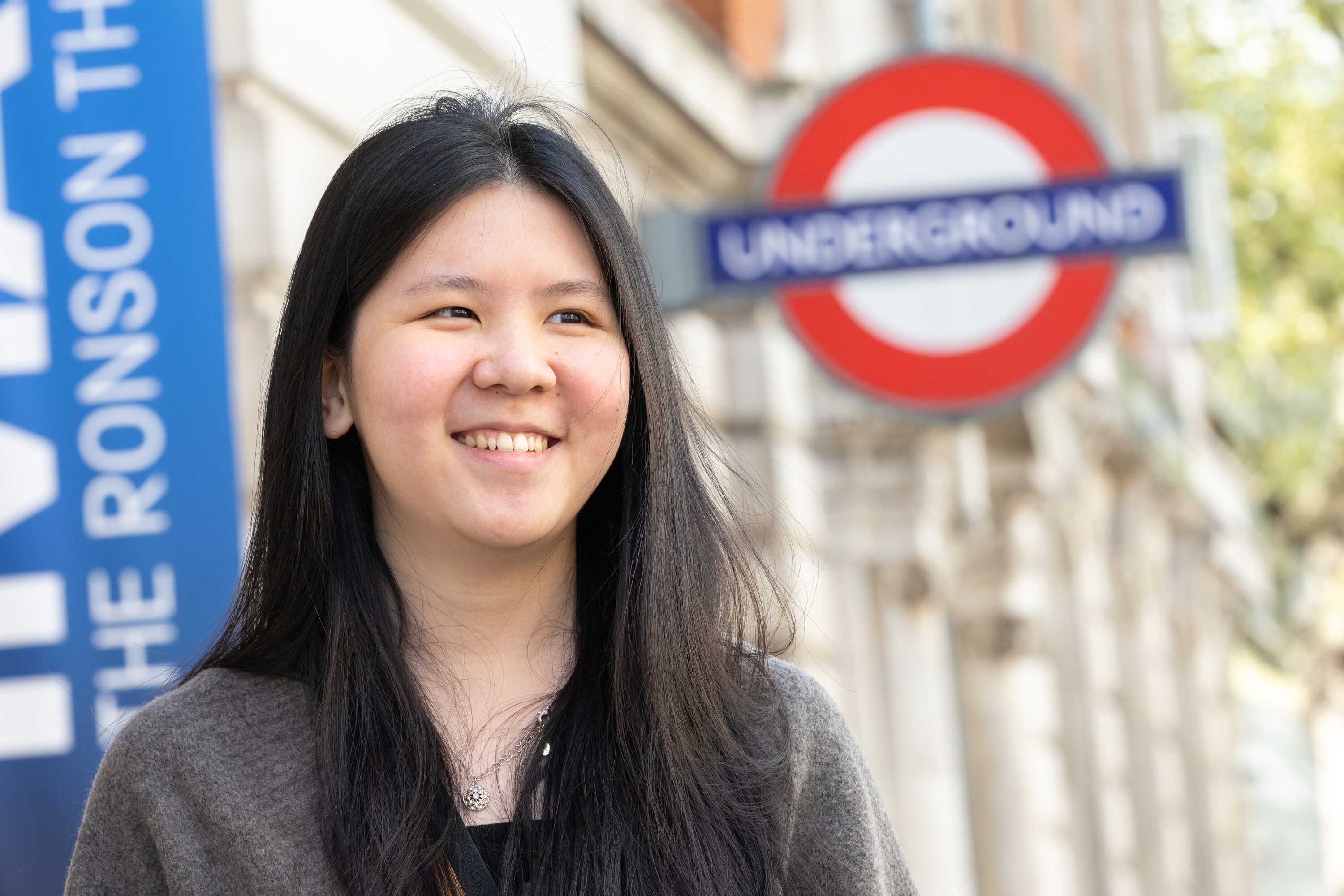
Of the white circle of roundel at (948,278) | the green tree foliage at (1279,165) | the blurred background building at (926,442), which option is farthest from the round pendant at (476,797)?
the green tree foliage at (1279,165)

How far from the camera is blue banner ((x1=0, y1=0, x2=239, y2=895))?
128 inches

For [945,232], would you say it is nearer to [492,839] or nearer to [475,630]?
[475,630]

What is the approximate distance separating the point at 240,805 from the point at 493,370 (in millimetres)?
457

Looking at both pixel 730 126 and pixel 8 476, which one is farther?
pixel 730 126

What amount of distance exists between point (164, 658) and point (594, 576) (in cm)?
154

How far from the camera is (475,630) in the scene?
6.19ft

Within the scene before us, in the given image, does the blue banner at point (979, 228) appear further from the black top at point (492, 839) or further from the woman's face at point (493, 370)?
the black top at point (492, 839)

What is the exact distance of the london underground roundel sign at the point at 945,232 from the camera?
158 inches

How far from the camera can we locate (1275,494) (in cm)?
2491

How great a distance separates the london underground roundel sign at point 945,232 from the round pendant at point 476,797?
2182 millimetres

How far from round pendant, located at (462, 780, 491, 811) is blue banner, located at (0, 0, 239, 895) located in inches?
62.6

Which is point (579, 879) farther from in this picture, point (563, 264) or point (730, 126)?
point (730, 126)

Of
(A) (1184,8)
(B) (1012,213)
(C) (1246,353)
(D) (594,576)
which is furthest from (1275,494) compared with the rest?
(D) (594,576)

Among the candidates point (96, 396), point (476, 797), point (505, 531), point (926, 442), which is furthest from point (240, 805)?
point (926, 442)
